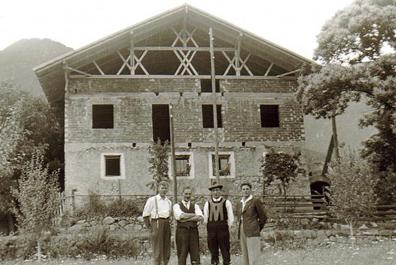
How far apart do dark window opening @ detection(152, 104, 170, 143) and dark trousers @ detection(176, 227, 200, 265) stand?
1346 centimetres

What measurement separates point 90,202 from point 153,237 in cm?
1103

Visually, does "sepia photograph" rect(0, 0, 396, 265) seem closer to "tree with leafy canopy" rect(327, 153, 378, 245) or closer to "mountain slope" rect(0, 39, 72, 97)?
"tree with leafy canopy" rect(327, 153, 378, 245)

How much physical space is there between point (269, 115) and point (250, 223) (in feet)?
48.7

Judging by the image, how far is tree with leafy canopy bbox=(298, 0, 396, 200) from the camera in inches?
782

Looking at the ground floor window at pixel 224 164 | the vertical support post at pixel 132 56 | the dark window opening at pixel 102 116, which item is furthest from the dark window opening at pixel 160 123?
the ground floor window at pixel 224 164

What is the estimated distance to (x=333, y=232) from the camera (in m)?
16.5

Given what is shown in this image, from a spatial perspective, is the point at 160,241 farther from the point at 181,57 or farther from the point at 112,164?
the point at 181,57

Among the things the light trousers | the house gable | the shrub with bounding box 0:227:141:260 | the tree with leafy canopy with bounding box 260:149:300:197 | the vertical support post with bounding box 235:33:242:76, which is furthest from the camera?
the vertical support post with bounding box 235:33:242:76

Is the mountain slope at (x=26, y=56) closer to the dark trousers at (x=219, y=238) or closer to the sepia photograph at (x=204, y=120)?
the sepia photograph at (x=204, y=120)

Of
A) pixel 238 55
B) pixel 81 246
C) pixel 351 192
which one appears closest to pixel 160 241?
pixel 81 246

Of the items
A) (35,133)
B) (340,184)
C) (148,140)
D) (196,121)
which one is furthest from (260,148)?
(35,133)

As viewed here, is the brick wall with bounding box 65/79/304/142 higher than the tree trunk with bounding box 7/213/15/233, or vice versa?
→ the brick wall with bounding box 65/79/304/142


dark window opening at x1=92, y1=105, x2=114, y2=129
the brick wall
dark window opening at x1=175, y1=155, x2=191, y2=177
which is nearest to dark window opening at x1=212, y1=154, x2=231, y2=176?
the brick wall

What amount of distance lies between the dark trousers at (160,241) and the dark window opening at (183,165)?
478 inches
